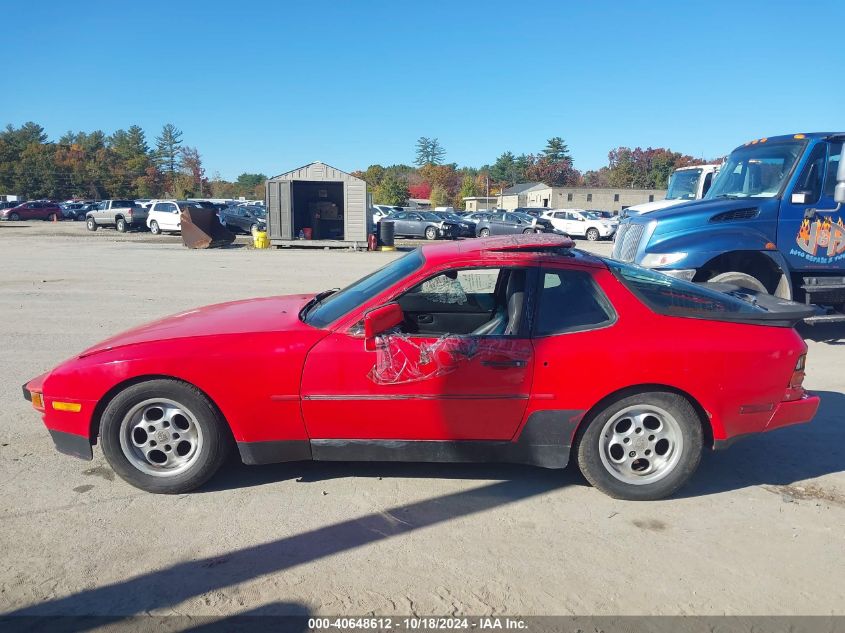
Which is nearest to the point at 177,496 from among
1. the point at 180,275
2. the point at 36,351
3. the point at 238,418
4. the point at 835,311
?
the point at 238,418

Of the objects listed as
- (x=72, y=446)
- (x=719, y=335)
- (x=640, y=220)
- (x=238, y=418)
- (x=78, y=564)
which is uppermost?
(x=640, y=220)

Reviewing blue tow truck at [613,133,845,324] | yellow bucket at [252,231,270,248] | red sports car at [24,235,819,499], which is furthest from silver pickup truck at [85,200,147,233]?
red sports car at [24,235,819,499]

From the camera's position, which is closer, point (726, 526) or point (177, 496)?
point (726, 526)

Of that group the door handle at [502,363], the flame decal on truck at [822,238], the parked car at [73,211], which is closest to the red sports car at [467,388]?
the door handle at [502,363]

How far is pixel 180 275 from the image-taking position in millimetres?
14797

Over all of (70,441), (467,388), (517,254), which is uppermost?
(517,254)

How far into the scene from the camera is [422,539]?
11.0ft

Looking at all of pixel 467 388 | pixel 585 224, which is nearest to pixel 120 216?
pixel 585 224

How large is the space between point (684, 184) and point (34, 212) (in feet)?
173

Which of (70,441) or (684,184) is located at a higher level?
(684,184)

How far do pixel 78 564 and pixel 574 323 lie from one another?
2985 mm

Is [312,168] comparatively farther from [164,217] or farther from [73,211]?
[73,211]

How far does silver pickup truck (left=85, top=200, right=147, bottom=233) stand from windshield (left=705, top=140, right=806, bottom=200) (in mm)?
33135

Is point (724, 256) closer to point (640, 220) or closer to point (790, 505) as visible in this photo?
point (640, 220)
